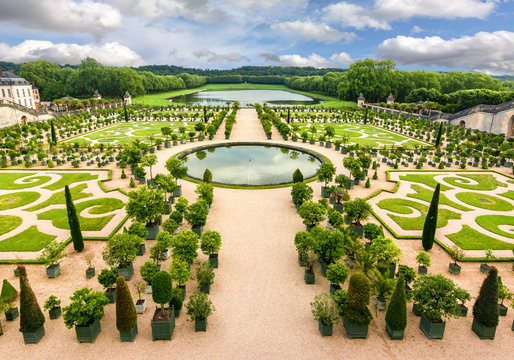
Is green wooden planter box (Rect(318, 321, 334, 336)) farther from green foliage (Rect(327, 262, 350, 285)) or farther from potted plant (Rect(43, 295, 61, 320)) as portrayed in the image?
potted plant (Rect(43, 295, 61, 320))

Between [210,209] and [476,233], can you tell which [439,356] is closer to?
[476,233]

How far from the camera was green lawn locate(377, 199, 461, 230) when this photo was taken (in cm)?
2514

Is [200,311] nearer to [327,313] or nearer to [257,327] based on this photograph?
[257,327]

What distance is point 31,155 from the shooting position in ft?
148

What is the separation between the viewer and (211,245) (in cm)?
1867

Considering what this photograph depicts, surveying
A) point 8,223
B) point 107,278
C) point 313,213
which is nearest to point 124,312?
point 107,278

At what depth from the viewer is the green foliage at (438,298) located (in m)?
13.7

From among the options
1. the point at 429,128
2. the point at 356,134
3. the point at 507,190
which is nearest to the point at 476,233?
the point at 507,190

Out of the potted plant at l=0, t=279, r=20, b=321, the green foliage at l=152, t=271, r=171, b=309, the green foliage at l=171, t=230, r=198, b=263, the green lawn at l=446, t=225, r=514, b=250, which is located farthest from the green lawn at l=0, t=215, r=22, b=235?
the green lawn at l=446, t=225, r=514, b=250

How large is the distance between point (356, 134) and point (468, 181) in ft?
98.8

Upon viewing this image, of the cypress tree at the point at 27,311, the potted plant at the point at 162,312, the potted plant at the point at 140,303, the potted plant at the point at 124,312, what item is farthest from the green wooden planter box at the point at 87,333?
the potted plant at the point at 162,312

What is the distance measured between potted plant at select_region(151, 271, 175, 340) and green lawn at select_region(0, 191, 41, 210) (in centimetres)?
2323

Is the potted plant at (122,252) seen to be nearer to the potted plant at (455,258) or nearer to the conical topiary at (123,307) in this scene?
the conical topiary at (123,307)

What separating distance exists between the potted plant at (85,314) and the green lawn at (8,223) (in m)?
15.3
